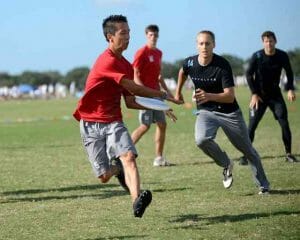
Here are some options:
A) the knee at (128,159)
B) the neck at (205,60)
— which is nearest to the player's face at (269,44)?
the neck at (205,60)

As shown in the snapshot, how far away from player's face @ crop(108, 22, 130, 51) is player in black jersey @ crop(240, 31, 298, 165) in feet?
17.6

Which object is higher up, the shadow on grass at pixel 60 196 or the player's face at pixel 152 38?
the player's face at pixel 152 38

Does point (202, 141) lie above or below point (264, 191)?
above

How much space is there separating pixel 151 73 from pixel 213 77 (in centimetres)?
451

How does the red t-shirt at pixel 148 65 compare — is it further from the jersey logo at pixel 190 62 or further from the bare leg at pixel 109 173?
the bare leg at pixel 109 173

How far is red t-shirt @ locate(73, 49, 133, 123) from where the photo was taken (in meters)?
7.85

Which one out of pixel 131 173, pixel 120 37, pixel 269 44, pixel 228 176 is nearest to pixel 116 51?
pixel 120 37

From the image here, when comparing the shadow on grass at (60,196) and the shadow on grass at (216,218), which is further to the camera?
the shadow on grass at (60,196)

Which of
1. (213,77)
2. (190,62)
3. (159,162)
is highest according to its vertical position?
(190,62)

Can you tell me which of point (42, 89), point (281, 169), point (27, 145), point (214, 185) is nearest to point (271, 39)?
point (281, 169)

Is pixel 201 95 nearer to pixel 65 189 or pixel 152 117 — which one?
pixel 65 189

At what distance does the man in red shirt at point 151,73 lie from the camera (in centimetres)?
1354

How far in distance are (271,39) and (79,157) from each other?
17.1 ft

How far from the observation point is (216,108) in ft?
31.4
